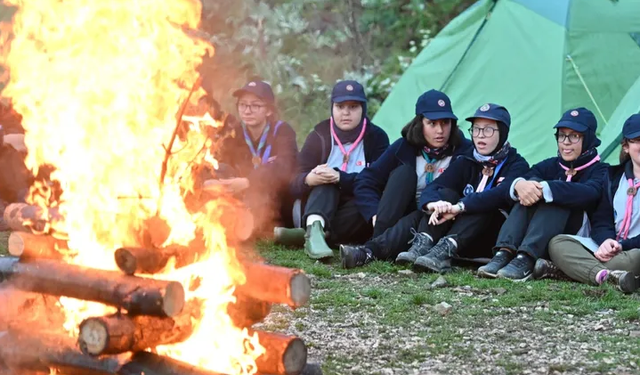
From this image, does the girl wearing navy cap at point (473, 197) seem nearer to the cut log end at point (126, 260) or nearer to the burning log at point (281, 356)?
the burning log at point (281, 356)

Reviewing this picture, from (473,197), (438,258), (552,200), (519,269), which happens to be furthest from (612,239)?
(438,258)

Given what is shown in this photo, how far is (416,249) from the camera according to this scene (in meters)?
6.98

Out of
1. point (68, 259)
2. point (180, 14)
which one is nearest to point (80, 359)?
point (68, 259)

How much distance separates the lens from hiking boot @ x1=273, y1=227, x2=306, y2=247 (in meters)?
7.90

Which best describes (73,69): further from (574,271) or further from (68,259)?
(574,271)

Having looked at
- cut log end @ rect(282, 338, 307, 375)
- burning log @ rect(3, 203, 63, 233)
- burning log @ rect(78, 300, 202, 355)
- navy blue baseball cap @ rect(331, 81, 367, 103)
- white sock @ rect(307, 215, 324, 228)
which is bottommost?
cut log end @ rect(282, 338, 307, 375)

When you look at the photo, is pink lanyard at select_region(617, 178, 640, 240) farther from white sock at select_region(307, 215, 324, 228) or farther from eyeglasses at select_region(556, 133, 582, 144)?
white sock at select_region(307, 215, 324, 228)

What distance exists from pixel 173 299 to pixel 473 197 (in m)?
3.63

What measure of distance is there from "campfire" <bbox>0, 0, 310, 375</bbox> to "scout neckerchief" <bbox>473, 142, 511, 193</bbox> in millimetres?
3007

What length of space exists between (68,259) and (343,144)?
4126mm

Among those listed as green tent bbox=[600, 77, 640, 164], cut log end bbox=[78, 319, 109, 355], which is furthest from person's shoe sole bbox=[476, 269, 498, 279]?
cut log end bbox=[78, 319, 109, 355]

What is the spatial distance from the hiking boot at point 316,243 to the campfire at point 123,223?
2.80 m

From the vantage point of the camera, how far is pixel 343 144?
26.6ft

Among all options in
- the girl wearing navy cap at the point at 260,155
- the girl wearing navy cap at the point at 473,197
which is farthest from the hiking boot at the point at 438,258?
the girl wearing navy cap at the point at 260,155
